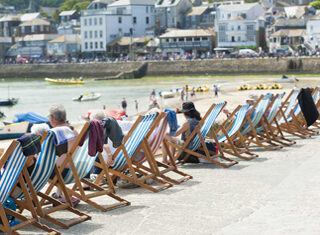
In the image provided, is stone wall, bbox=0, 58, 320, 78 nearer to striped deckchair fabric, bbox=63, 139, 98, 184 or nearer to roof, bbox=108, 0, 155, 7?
roof, bbox=108, 0, 155, 7

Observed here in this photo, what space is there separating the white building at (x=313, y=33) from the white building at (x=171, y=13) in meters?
28.6

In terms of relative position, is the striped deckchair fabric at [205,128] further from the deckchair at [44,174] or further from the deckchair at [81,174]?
the deckchair at [44,174]

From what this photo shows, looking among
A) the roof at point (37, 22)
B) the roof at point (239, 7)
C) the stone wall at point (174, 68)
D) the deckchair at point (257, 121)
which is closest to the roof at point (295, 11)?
the roof at point (239, 7)

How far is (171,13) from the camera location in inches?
4225

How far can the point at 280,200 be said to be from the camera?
20.5 ft

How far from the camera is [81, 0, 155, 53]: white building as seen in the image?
342ft

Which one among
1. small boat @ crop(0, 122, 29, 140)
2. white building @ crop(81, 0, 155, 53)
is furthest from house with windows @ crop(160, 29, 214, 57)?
small boat @ crop(0, 122, 29, 140)

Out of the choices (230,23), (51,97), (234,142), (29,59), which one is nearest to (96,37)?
(29,59)

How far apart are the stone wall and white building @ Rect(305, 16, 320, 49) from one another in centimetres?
1376

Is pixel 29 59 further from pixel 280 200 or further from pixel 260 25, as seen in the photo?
pixel 280 200

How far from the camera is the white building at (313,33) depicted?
8512 centimetres

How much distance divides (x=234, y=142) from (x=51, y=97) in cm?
4694

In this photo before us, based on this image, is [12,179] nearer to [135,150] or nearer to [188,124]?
[135,150]

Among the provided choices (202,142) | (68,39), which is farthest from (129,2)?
(202,142)
